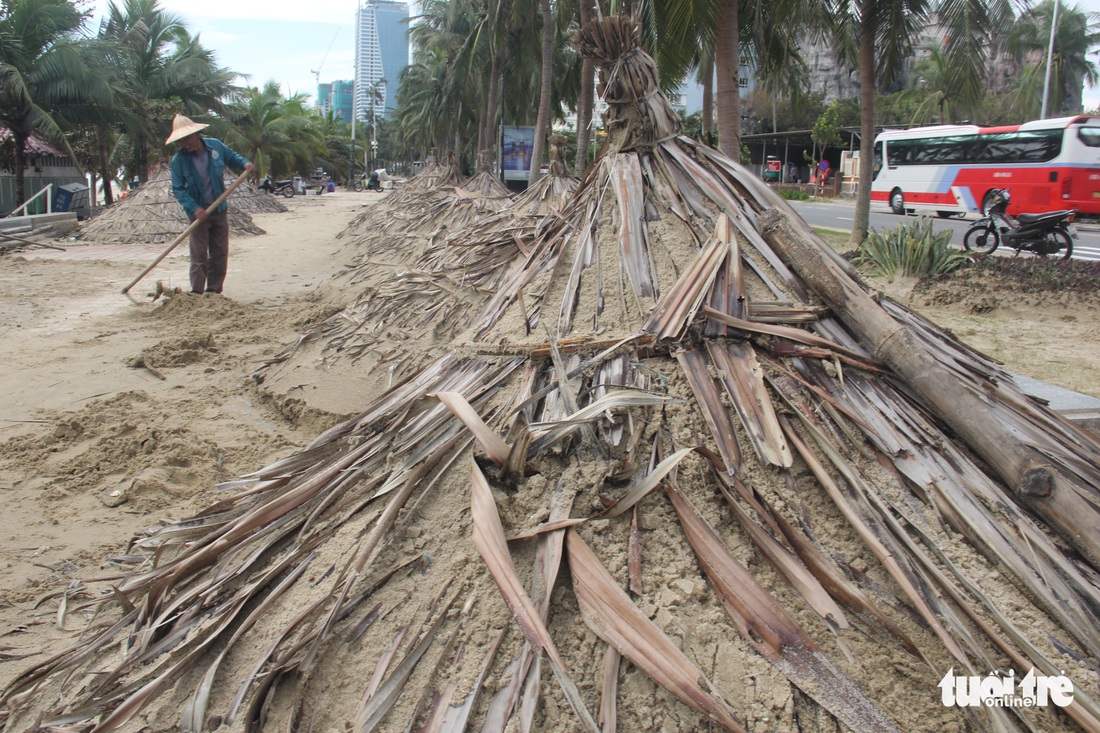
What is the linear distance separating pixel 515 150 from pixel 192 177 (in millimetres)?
22529

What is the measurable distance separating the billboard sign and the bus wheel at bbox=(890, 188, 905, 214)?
13.0 m

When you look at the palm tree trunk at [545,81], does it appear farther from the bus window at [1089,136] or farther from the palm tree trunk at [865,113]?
the bus window at [1089,136]

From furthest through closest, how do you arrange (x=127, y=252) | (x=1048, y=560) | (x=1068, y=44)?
(x=1068, y=44), (x=127, y=252), (x=1048, y=560)

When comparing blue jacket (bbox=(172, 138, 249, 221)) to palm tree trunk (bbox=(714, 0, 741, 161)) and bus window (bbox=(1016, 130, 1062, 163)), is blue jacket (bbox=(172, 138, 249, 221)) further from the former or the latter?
bus window (bbox=(1016, 130, 1062, 163))

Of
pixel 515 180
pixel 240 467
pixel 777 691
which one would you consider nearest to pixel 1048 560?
pixel 777 691

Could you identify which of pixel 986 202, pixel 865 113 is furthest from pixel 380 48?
pixel 865 113

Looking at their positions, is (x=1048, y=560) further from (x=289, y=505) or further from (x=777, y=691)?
(x=289, y=505)

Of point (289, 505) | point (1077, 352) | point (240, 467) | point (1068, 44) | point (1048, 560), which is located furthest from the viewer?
point (1068, 44)

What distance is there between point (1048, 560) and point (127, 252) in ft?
48.6

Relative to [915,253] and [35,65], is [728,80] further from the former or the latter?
[35,65]

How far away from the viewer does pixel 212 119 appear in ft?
89.7

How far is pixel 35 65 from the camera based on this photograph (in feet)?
60.5

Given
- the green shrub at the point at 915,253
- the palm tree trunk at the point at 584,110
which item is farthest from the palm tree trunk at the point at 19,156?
the green shrub at the point at 915,253

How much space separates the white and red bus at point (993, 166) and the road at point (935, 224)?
72cm
